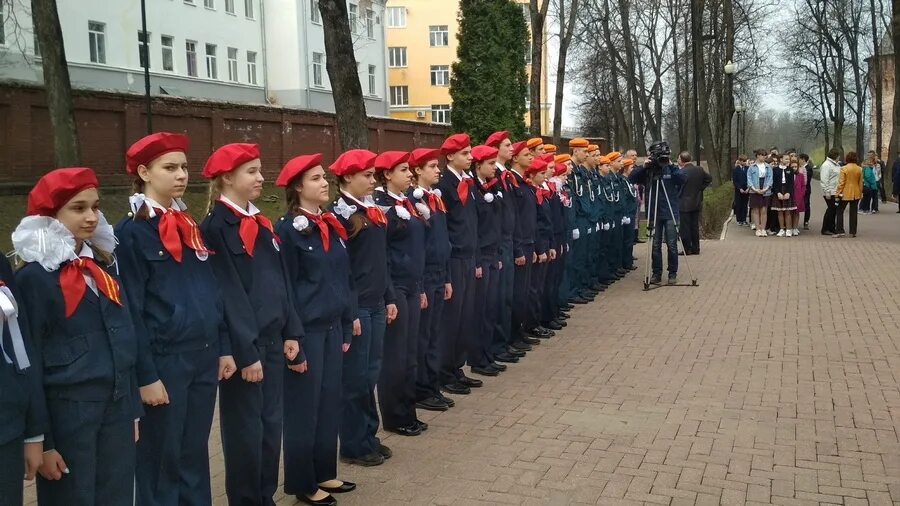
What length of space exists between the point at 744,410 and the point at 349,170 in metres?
3.57

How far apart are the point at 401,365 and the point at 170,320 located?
8.44ft

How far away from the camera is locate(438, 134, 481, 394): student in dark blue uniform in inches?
294

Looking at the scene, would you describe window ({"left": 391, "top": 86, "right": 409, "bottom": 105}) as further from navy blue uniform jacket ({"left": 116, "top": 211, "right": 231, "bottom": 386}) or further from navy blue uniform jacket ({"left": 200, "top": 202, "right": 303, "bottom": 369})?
navy blue uniform jacket ({"left": 116, "top": 211, "right": 231, "bottom": 386})

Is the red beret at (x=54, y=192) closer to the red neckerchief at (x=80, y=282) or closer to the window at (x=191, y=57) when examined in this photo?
the red neckerchief at (x=80, y=282)

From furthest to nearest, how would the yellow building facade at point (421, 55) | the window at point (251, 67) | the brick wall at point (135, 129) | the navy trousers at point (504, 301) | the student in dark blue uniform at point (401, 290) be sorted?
the yellow building facade at point (421, 55) < the window at point (251, 67) < the brick wall at point (135, 129) < the navy trousers at point (504, 301) < the student in dark blue uniform at point (401, 290)

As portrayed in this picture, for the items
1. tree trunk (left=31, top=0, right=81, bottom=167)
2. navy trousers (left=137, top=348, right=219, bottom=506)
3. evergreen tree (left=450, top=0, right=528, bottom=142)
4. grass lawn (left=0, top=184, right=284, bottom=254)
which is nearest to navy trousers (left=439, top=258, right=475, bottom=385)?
navy trousers (left=137, top=348, right=219, bottom=506)

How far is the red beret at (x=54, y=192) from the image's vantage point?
3479 millimetres

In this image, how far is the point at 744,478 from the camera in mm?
5359

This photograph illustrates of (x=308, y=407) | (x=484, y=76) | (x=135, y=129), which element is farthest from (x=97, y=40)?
(x=308, y=407)

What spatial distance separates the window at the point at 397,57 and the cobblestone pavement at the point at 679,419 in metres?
61.1

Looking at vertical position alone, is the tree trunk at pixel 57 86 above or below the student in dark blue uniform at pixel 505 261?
above

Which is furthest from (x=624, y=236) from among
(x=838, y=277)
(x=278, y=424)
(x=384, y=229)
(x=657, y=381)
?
(x=278, y=424)

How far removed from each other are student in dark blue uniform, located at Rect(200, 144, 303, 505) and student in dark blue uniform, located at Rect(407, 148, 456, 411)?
2.09 metres

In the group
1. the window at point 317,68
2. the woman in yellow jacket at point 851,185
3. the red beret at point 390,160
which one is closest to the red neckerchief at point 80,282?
the red beret at point 390,160
